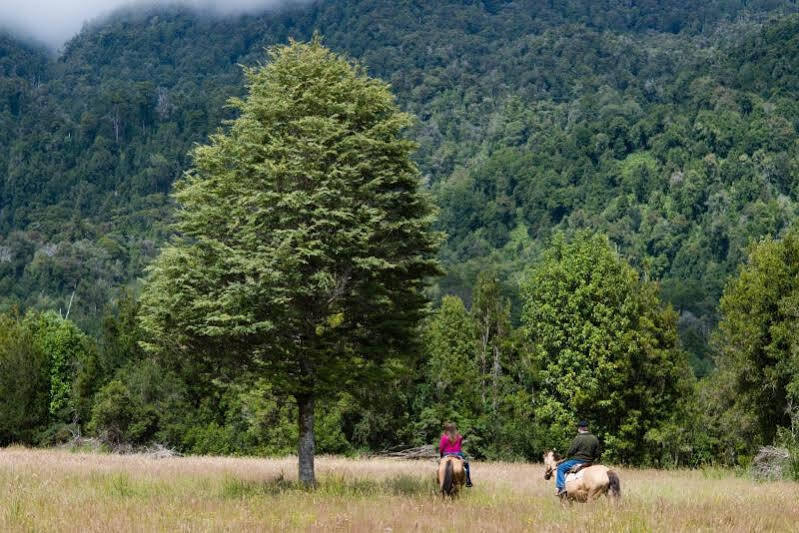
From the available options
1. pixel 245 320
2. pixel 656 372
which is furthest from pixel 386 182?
pixel 656 372

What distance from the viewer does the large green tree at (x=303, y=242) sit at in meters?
18.7

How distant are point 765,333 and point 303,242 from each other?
2492cm

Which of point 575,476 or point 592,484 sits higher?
point 575,476

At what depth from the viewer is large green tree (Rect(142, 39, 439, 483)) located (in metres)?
18.7

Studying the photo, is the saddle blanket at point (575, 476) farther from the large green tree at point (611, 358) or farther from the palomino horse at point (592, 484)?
the large green tree at point (611, 358)

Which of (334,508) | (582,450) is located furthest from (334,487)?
(582,450)

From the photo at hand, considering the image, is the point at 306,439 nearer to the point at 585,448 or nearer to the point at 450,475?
the point at 450,475

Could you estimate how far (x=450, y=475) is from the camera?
59.1 feet

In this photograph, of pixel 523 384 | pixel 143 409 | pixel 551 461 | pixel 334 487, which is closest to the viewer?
pixel 551 461

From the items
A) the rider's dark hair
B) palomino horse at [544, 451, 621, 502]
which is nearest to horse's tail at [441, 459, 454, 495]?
the rider's dark hair

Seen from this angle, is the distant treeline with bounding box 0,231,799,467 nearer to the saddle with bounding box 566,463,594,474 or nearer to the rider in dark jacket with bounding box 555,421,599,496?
the rider in dark jacket with bounding box 555,421,599,496

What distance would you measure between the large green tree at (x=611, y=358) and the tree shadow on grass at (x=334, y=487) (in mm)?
22326

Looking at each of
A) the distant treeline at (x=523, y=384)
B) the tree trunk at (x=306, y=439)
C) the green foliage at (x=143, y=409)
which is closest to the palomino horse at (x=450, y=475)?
the tree trunk at (x=306, y=439)

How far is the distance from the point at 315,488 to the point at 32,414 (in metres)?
49.7
